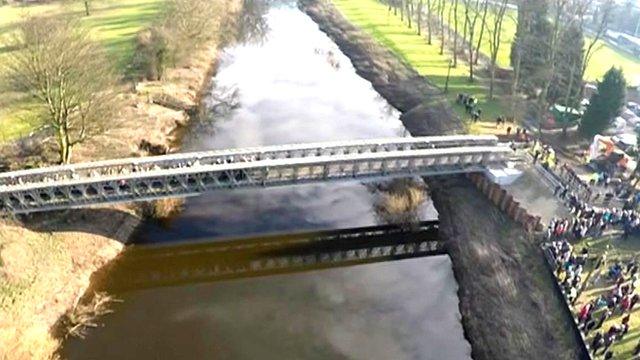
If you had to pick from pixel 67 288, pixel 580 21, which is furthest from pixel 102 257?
pixel 580 21

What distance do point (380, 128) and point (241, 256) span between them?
2091 cm

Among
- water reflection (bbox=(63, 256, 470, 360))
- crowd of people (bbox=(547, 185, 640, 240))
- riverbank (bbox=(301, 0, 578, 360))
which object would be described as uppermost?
crowd of people (bbox=(547, 185, 640, 240))

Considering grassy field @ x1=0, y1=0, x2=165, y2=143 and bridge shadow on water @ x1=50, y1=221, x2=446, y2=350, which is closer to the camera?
bridge shadow on water @ x1=50, y1=221, x2=446, y2=350

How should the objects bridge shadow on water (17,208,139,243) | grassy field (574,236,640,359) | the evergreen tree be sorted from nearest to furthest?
grassy field (574,236,640,359) → bridge shadow on water (17,208,139,243) → the evergreen tree

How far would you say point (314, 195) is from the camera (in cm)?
3656

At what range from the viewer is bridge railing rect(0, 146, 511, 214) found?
95.1 feet

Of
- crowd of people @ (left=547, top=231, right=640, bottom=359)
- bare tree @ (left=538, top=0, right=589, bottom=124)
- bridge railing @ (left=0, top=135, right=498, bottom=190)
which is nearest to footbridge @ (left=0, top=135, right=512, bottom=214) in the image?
bridge railing @ (left=0, top=135, right=498, bottom=190)

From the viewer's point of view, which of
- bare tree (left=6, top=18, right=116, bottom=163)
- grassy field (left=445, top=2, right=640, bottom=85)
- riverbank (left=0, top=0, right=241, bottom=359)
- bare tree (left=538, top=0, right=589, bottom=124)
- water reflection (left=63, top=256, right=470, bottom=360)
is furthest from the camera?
grassy field (left=445, top=2, right=640, bottom=85)

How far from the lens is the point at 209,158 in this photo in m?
32.2

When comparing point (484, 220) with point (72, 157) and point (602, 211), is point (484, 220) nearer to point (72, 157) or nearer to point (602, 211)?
point (602, 211)

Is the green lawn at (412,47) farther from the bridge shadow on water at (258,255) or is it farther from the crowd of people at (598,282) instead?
the crowd of people at (598,282)

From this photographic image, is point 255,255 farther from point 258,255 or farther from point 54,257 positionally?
point 54,257

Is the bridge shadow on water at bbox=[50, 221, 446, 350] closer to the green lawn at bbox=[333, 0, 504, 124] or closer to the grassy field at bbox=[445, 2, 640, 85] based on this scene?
the green lawn at bbox=[333, 0, 504, 124]

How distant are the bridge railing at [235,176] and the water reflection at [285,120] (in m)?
3.06
